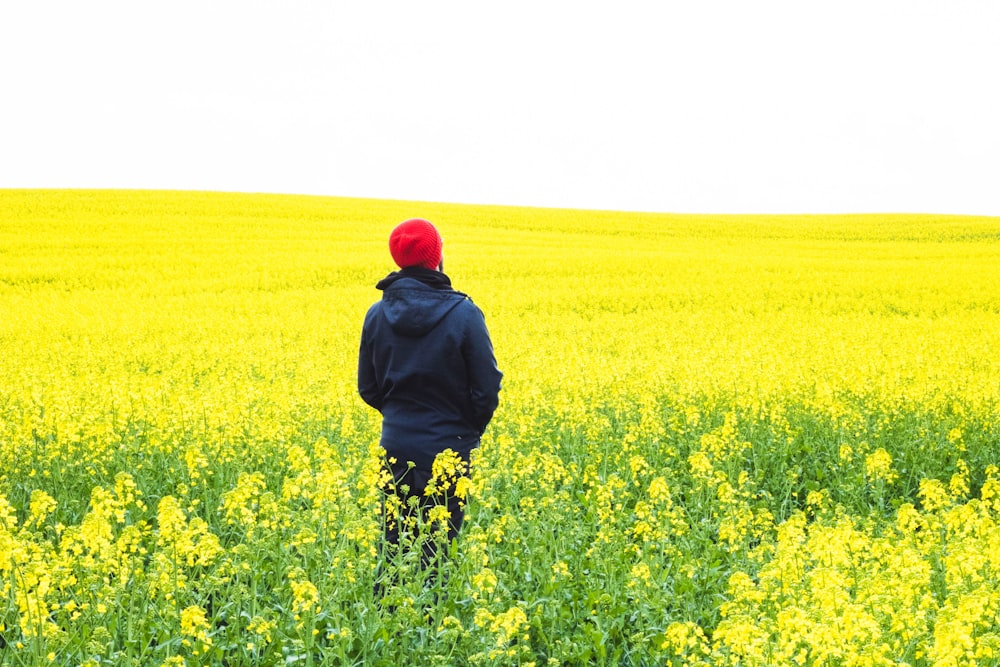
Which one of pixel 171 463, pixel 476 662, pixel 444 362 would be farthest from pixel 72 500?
pixel 476 662

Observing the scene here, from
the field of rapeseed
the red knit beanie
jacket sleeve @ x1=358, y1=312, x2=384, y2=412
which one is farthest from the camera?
jacket sleeve @ x1=358, y1=312, x2=384, y2=412

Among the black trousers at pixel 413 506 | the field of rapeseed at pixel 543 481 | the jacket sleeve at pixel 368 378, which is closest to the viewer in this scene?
the field of rapeseed at pixel 543 481

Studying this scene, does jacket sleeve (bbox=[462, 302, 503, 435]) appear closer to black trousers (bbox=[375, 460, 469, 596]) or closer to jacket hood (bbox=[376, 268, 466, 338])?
jacket hood (bbox=[376, 268, 466, 338])

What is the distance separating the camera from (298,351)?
14.1 m

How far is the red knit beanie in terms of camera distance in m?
5.23

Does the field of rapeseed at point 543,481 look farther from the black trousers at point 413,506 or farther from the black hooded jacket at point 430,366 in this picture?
the black hooded jacket at point 430,366

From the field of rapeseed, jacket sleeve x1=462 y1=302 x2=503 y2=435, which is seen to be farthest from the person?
the field of rapeseed

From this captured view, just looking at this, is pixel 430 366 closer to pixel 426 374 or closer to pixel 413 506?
pixel 426 374

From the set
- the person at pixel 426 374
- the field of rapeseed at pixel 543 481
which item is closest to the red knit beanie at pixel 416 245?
the person at pixel 426 374

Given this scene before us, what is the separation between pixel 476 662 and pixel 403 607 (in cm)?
47

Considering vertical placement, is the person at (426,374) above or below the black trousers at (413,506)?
above

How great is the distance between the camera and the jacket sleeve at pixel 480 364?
5090 millimetres

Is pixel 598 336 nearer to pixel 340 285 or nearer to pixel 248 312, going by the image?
pixel 248 312

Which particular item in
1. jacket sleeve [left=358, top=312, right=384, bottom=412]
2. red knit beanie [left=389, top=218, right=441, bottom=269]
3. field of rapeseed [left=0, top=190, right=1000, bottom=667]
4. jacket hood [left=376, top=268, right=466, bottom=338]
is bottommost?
field of rapeseed [left=0, top=190, right=1000, bottom=667]
